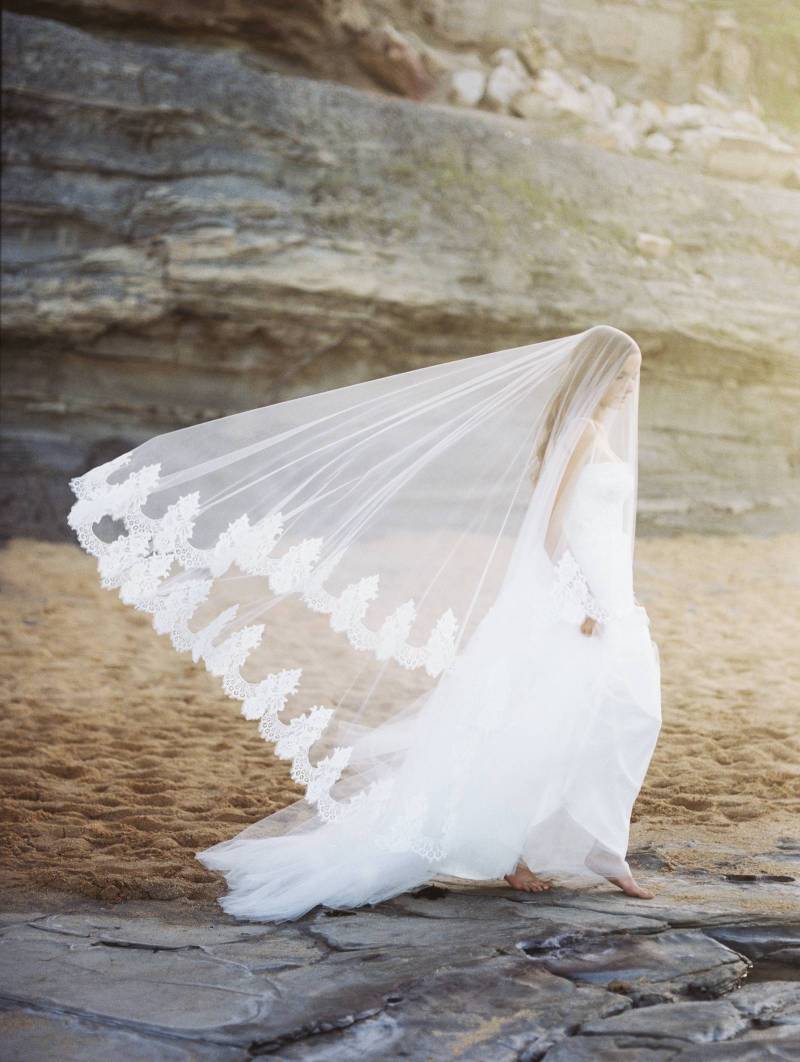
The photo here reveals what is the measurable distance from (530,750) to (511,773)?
8 centimetres

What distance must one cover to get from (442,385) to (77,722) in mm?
2867

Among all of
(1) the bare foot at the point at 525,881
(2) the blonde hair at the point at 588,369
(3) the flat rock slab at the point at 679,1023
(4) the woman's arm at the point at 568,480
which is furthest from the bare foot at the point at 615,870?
(2) the blonde hair at the point at 588,369

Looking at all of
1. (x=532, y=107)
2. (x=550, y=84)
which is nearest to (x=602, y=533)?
(x=532, y=107)

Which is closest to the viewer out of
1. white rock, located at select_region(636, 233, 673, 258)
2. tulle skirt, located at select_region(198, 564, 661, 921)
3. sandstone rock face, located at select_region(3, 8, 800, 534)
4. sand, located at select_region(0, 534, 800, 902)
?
tulle skirt, located at select_region(198, 564, 661, 921)

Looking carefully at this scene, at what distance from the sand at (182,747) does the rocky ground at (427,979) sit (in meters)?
0.34

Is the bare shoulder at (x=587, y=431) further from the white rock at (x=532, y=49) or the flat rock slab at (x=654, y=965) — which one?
the white rock at (x=532, y=49)

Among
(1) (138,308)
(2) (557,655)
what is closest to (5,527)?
(1) (138,308)

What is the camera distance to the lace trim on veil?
3066 millimetres

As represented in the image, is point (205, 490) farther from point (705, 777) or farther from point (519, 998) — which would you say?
point (705, 777)

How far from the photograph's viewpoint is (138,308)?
9281mm

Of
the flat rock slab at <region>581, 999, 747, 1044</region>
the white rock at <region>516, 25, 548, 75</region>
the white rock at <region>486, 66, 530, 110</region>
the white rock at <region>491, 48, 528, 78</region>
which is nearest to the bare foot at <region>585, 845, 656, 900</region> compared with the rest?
the flat rock slab at <region>581, 999, 747, 1044</region>

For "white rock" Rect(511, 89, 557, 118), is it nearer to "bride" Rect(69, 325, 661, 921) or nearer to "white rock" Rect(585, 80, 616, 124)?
"white rock" Rect(585, 80, 616, 124)

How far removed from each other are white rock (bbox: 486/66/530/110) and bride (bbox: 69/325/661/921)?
9985 millimetres

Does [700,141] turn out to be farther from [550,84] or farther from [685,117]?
[550,84]
